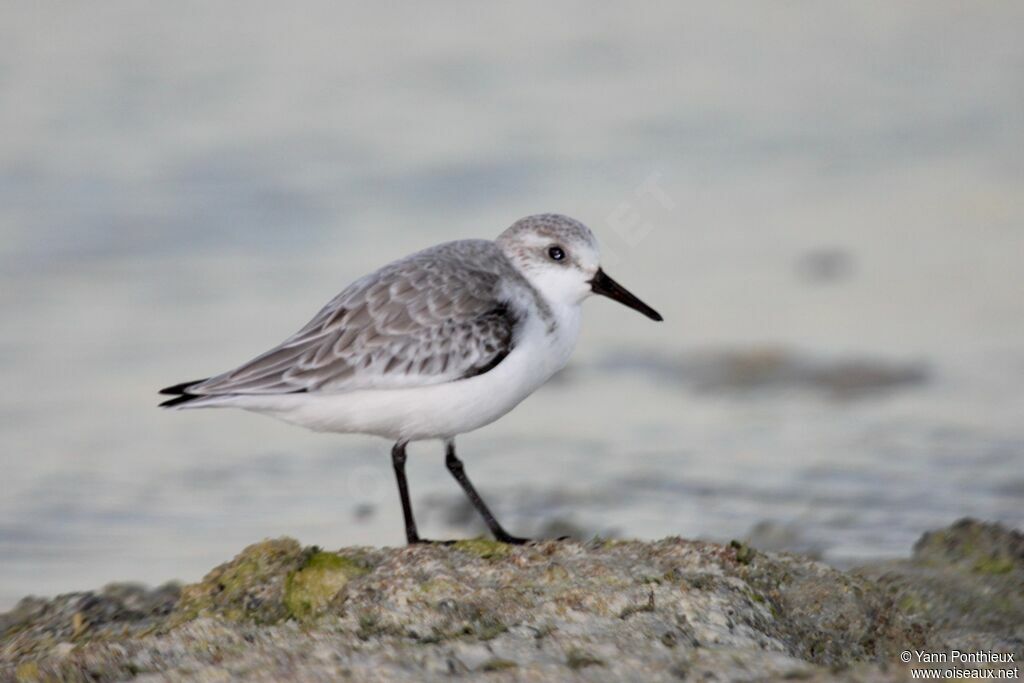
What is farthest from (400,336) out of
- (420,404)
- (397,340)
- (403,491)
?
(403,491)

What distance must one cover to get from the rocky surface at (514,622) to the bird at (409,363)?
700 millimetres

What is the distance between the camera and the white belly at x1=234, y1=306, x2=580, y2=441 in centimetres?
597

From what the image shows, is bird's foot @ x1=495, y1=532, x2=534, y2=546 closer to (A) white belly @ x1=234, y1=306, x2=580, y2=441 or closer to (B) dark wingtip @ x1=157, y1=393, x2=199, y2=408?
(A) white belly @ x1=234, y1=306, x2=580, y2=441

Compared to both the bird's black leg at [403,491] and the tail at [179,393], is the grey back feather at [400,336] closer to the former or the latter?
the tail at [179,393]

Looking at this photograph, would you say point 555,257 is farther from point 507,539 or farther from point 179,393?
point 179,393

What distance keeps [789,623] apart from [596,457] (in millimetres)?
4018

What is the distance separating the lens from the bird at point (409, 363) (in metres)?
5.99

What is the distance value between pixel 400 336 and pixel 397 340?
0.02 metres

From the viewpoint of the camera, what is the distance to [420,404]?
5969 mm

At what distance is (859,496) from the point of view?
28.6ft

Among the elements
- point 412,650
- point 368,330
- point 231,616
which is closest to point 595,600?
point 412,650

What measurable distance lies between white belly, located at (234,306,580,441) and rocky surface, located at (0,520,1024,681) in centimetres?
66

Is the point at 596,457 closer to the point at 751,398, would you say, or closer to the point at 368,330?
the point at 751,398

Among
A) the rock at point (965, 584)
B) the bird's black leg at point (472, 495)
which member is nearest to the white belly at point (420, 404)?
the bird's black leg at point (472, 495)
